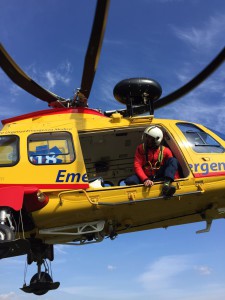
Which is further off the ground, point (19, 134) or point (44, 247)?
point (19, 134)

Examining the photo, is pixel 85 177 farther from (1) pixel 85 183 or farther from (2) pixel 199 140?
(2) pixel 199 140

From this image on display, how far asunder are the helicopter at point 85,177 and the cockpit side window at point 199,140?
2 centimetres

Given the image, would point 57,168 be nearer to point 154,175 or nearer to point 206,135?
point 154,175

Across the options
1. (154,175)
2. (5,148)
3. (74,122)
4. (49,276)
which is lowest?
(49,276)

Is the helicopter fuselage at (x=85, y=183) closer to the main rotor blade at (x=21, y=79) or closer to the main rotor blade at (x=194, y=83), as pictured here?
the main rotor blade at (x=21, y=79)

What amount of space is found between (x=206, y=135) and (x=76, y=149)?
2.83 meters

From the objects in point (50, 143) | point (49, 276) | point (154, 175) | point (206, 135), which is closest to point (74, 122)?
point (50, 143)

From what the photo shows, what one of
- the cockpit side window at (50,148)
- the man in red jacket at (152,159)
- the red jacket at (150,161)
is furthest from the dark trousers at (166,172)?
the cockpit side window at (50,148)

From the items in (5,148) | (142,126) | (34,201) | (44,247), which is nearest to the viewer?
(34,201)

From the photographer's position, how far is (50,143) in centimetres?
859

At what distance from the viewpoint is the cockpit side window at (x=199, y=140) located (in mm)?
8773

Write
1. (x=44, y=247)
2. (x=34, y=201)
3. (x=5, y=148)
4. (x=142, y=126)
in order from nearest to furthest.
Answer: (x=34, y=201), (x=5, y=148), (x=142, y=126), (x=44, y=247)

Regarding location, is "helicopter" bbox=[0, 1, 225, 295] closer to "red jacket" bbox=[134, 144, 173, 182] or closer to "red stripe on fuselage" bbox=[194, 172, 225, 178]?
"red stripe on fuselage" bbox=[194, 172, 225, 178]

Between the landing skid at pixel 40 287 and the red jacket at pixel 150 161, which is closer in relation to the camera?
the red jacket at pixel 150 161
